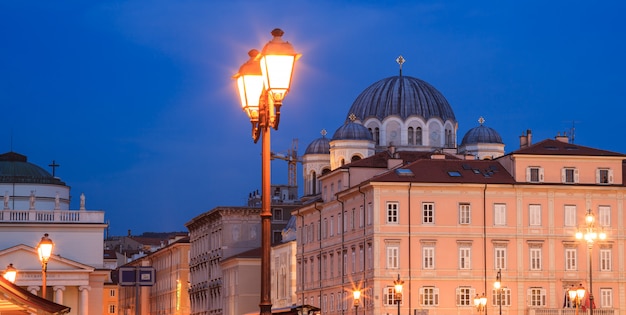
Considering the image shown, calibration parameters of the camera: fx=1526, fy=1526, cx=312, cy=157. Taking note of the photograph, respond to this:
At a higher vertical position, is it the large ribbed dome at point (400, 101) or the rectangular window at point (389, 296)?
the large ribbed dome at point (400, 101)

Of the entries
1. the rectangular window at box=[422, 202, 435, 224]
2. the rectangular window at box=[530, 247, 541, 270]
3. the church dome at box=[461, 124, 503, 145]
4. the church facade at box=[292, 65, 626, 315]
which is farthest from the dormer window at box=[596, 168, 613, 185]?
the church dome at box=[461, 124, 503, 145]

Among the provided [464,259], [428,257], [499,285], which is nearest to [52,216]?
[428,257]

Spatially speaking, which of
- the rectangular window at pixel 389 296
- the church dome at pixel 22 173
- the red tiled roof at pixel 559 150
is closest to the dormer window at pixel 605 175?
the red tiled roof at pixel 559 150

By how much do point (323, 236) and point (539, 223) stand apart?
1709 cm

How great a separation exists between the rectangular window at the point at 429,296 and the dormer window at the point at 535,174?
30.1 feet

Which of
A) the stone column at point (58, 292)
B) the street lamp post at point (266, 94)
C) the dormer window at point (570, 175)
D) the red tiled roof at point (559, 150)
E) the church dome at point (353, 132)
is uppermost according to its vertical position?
the church dome at point (353, 132)

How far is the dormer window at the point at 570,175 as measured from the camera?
9288 centimetres

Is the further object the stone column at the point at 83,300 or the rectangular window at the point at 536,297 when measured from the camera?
the stone column at the point at 83,300

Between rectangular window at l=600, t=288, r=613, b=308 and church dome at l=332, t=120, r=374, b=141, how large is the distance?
32.3 metres

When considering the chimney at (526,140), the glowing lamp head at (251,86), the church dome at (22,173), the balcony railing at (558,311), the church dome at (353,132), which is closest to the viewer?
the glowing lamp head at (251,86)

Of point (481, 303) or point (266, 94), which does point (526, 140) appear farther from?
point (266, 94)

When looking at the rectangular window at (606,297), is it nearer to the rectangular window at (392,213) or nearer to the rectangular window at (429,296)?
the rectangular window at (429,296)

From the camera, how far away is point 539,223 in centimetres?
9244

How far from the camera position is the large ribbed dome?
124188 mm
